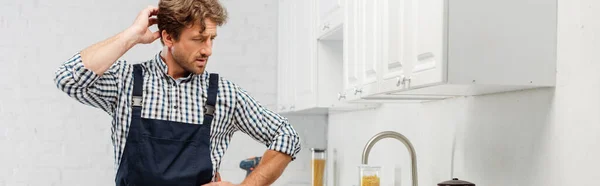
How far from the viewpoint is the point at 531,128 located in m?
2.29

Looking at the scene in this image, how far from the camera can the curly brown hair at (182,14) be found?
2145 mm

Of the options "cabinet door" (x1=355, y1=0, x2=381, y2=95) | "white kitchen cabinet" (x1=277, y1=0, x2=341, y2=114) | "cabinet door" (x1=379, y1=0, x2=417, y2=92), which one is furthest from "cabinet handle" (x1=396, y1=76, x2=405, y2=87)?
"white kitchen cabinet" (x1=277, y1=0, x2=341, y2=114)

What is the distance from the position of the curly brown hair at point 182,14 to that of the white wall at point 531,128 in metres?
0.90

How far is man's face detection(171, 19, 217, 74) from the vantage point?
217 cm

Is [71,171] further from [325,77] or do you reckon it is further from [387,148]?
[387,148]

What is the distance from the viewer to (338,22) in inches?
145

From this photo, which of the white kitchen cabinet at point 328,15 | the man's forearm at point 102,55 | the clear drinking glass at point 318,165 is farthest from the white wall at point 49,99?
the man's forearm at point 102,55

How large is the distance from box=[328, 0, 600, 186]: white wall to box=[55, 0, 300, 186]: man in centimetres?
77

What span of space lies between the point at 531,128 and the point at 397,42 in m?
0.52

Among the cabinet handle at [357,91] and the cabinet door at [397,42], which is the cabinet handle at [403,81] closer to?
the cabinet door at [397,42]

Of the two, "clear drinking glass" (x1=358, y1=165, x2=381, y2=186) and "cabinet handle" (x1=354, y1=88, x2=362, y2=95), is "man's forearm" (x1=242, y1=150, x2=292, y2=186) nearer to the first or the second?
"cabinet handle" (x1=354, y1=88, x2=362, y2=95)

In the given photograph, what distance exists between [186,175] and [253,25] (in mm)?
3246

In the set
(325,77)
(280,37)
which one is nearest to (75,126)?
(280,37)

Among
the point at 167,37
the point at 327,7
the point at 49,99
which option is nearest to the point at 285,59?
the point at 327,7
